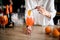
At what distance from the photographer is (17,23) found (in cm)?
71

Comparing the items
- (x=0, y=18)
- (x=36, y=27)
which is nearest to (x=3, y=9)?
(x=0, y=18)

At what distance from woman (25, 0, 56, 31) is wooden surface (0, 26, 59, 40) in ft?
0.13

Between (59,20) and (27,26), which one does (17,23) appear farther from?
(59,20)

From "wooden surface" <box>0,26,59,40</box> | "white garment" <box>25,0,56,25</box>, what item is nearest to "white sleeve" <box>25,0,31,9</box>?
"white garment" <box>25,0,56,25</box>

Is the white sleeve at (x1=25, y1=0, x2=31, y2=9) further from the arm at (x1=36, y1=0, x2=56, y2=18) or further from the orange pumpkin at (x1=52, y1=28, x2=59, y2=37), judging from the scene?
the orange pumpkin at (x1=52, y1=28, x2=59, y2=37)

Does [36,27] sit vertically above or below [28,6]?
below

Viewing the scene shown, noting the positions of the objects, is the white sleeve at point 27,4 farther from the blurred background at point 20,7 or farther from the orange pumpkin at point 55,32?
the orange pumpkin at point 55,32

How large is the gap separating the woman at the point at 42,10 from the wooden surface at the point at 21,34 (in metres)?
0.04

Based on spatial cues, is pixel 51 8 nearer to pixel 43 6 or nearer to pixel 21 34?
pixel 43 6

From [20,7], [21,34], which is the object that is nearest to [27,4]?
[20,7]

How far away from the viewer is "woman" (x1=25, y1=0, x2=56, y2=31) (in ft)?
2.21

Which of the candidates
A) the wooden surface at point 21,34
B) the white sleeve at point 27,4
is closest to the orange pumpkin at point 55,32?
the wooden surface at point 21,34

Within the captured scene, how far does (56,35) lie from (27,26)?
147mm

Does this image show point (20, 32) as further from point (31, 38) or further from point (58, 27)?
point (58, 27)
